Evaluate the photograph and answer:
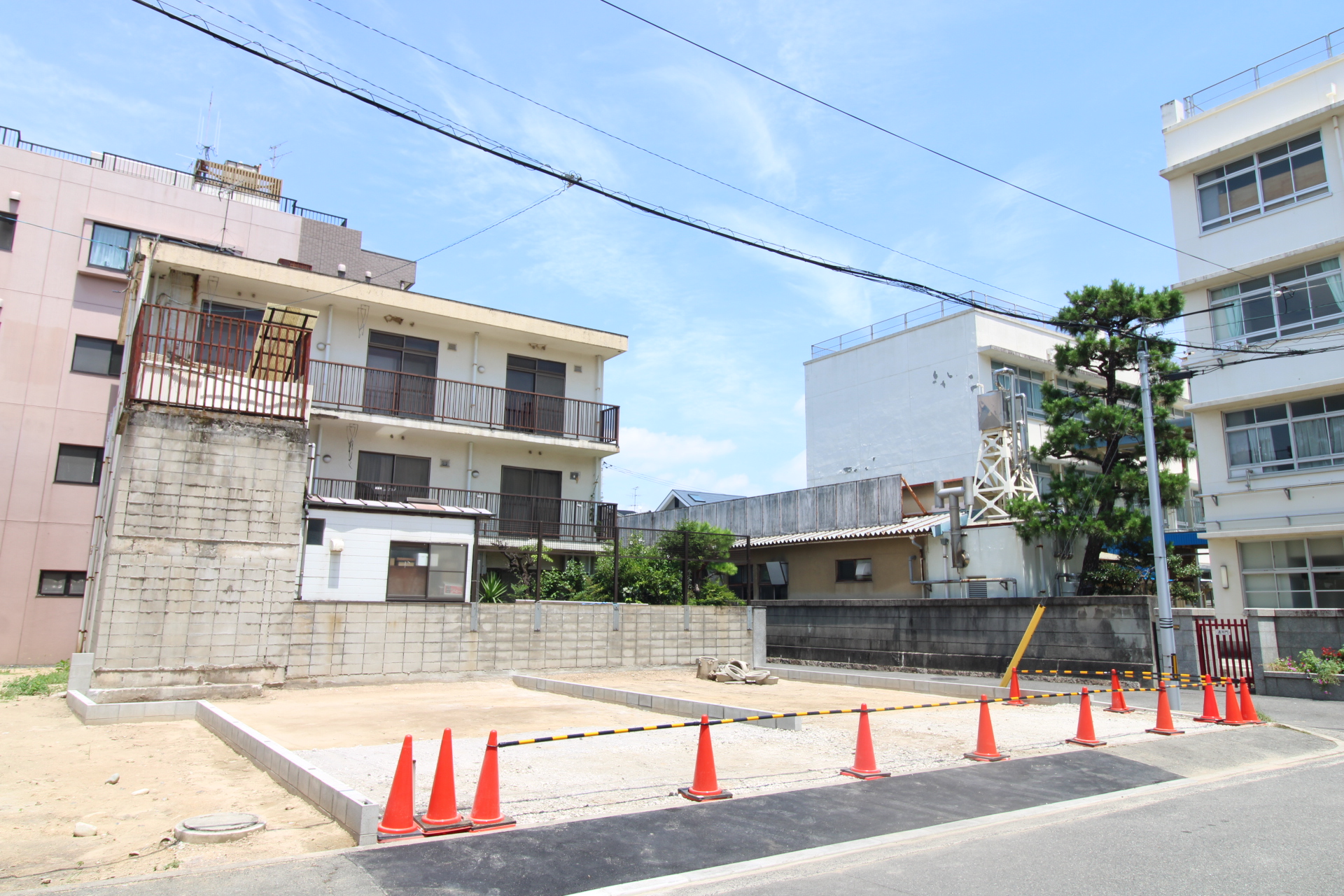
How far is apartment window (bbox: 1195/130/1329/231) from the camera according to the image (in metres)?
22.0

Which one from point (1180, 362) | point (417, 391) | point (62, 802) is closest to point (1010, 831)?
point (62, 802)

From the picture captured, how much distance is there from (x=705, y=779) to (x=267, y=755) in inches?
164

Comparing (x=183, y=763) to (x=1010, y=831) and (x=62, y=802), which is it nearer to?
(x=62, y=802)

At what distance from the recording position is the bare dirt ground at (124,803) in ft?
17.7

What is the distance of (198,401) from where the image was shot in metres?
13.8

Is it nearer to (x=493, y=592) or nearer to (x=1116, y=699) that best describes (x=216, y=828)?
(x=493, y=592)

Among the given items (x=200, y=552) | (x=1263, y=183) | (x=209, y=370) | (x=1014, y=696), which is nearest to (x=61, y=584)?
(x=209, y=370)

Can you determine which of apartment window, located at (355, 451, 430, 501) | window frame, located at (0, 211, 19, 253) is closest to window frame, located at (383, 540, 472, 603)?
apartment window, located at (355, 451, 430, 501)

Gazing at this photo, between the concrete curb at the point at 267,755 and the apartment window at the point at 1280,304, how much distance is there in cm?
2439

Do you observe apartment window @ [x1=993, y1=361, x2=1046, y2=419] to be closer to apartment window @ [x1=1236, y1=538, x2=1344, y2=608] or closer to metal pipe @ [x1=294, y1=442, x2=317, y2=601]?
apartment window @ [x1=1236, y1=538, x2=1344, y2=608]

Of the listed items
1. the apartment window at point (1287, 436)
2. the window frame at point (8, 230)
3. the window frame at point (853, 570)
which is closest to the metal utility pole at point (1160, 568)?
the apartment window at point (1287, 436)

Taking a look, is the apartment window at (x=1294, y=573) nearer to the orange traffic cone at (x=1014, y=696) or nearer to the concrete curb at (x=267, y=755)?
the orange traffic cone at (x=1014, y=696)

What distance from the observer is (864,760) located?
826 centimetres

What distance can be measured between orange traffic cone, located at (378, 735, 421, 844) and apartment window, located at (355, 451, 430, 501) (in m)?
15.2
